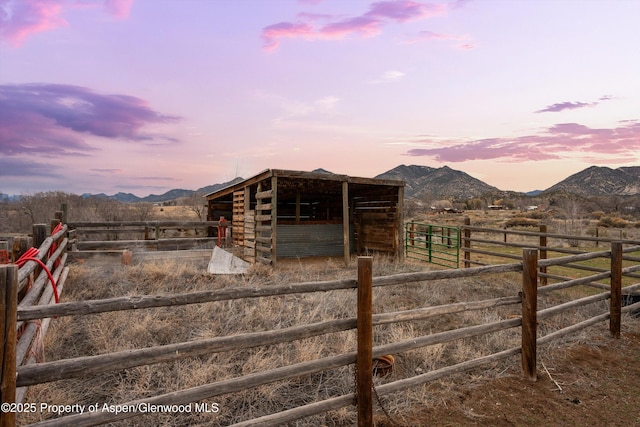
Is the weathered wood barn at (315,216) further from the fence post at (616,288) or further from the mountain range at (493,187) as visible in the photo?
the mountain range at (493,187)

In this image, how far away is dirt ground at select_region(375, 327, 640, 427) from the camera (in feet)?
11.7

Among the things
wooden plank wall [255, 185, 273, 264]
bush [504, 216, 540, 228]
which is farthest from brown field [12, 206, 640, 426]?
bush [504, 216, 540, 228]

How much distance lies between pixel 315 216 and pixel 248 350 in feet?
39.0

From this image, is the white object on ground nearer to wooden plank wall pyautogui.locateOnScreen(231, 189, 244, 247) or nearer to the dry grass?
the dry grass

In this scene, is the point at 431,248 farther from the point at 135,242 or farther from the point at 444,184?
the point at 444,184

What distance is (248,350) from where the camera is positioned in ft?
16.8

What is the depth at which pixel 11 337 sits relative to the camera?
86.9 inches

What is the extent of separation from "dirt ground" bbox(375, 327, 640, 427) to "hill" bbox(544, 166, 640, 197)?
3824 inches

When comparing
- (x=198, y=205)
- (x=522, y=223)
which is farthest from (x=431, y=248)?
(x=198, y=205)

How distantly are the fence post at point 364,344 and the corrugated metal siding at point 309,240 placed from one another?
37.9 ft

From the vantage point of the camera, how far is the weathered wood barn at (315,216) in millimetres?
12438

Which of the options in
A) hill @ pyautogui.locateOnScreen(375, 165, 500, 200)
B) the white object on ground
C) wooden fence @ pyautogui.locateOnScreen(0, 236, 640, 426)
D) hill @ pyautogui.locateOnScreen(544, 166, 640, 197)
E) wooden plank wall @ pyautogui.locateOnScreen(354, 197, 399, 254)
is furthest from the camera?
hill @ pyautogui.locateOnScreen(375, 165, 500, 200)

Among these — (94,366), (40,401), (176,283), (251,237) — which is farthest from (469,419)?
(251,237)

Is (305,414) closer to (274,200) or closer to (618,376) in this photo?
(618,376)
